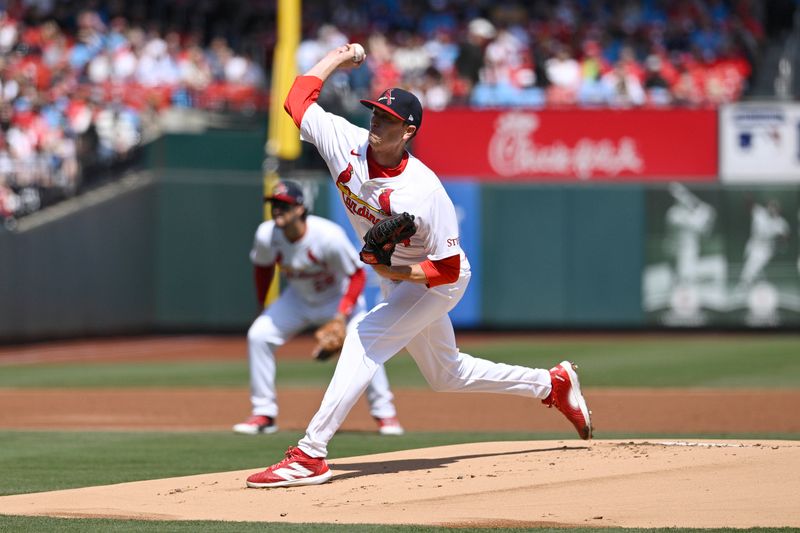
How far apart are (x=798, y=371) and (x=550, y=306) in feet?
19.3

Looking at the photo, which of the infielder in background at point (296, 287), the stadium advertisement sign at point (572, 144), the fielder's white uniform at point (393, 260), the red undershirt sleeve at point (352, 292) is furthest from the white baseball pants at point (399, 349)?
the stadium advertisement sign at point (572, 144)

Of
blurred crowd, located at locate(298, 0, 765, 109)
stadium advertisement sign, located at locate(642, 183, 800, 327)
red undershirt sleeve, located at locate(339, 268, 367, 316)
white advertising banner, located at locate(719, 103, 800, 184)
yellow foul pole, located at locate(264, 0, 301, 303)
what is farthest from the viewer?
blurred crowd, located at locate(298, 0, 765, 109)

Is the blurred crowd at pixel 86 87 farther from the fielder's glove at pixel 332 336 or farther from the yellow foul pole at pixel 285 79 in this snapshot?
the fielder's glove at pixel 332 336

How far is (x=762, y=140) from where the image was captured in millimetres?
20484

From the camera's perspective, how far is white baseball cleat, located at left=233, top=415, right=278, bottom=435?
942 centimetres

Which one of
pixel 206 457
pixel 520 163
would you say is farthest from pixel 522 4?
pixel 206 457

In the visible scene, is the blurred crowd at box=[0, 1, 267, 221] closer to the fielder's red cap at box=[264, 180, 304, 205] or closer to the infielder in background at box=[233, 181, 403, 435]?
the infielder in background at box=[233, 181, 403, 435]

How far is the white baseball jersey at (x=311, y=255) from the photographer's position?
31.1ft

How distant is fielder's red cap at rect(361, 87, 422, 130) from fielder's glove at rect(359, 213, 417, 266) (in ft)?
1.57

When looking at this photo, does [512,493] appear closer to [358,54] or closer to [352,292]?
[358,54]

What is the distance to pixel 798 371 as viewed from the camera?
14805mm

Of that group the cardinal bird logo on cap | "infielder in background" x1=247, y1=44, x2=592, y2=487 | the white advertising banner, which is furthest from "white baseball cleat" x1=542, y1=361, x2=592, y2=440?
the white advertising banner

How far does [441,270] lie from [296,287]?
3762mm

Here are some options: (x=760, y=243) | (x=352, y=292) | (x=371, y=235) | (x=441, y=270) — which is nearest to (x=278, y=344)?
(x=352, y=292)
